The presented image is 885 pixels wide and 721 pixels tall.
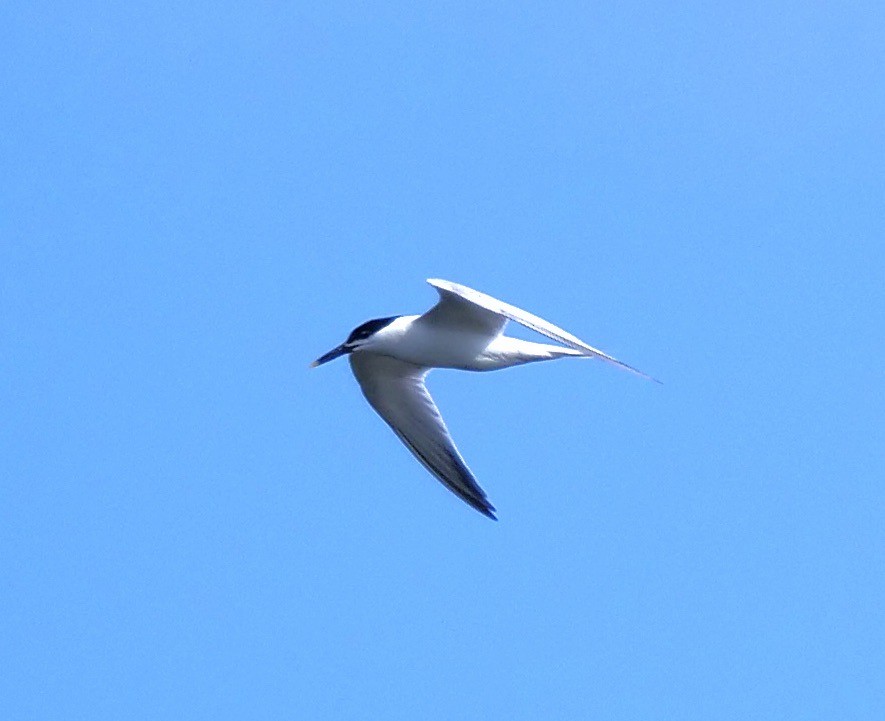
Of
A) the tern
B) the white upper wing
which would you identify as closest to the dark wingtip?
the tern

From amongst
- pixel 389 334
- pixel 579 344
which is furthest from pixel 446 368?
pixel 579 344

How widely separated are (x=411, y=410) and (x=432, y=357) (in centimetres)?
89

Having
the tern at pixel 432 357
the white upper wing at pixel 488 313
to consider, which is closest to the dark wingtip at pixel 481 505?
the tern at pixel 432 357

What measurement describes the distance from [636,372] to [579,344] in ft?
2.73

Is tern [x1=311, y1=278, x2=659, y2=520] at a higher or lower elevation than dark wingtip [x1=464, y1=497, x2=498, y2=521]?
higher

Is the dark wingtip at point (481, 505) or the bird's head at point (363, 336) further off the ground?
the bird's head at point (363, 336)

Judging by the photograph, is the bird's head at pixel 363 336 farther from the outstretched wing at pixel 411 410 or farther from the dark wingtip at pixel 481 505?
the dark wingtip at pixel 481 505

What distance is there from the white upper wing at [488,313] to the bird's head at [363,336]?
49cm

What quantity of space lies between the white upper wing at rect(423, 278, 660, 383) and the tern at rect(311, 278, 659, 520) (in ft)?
0.04

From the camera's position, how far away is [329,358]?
1370 cm

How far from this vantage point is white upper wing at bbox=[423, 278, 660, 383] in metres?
10.9

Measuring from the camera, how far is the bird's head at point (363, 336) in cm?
1338

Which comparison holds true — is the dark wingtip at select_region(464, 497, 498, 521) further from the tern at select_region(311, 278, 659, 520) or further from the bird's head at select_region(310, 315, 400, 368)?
the bird's head at select_region(310, 315, 400, 368)

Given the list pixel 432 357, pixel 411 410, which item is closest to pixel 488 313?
pixel 432 357
